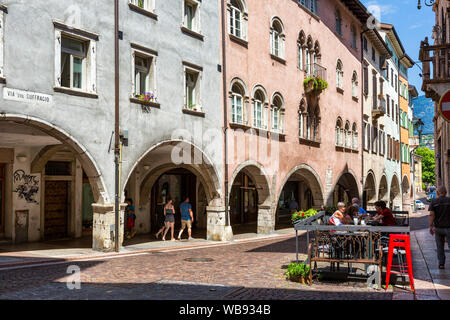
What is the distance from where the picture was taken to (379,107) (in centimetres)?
4012

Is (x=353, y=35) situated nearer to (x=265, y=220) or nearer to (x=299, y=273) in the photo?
(x=265, y=220)

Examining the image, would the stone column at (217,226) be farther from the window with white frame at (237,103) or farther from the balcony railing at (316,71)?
the balcony railing at (316,71)

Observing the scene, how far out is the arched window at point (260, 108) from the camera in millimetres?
22609

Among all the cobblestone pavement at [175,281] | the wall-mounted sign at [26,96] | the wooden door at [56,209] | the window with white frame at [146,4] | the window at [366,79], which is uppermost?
the window at [366,79]

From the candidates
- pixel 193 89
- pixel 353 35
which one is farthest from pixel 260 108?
pixel 353 35

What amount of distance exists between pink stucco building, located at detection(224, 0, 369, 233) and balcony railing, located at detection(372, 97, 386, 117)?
11.7 feet

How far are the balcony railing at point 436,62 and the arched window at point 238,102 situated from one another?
8.19 m

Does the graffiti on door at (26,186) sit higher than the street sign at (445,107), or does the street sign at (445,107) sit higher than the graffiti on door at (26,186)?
the street sign at (445,107)

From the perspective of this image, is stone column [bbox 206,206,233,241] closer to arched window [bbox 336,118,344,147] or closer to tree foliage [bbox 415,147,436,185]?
arched window [bbox 336,118,344,147]

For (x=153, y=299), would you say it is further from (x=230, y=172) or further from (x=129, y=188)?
(x=129, y=188)

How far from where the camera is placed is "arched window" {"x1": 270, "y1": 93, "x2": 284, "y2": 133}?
24.2 meters

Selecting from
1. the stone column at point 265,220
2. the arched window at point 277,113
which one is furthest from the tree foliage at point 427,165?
the stone column at point 265,220

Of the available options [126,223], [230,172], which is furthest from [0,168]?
[230,172]

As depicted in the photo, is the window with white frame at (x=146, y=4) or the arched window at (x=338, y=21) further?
the arched window at (x=338, y=21)
